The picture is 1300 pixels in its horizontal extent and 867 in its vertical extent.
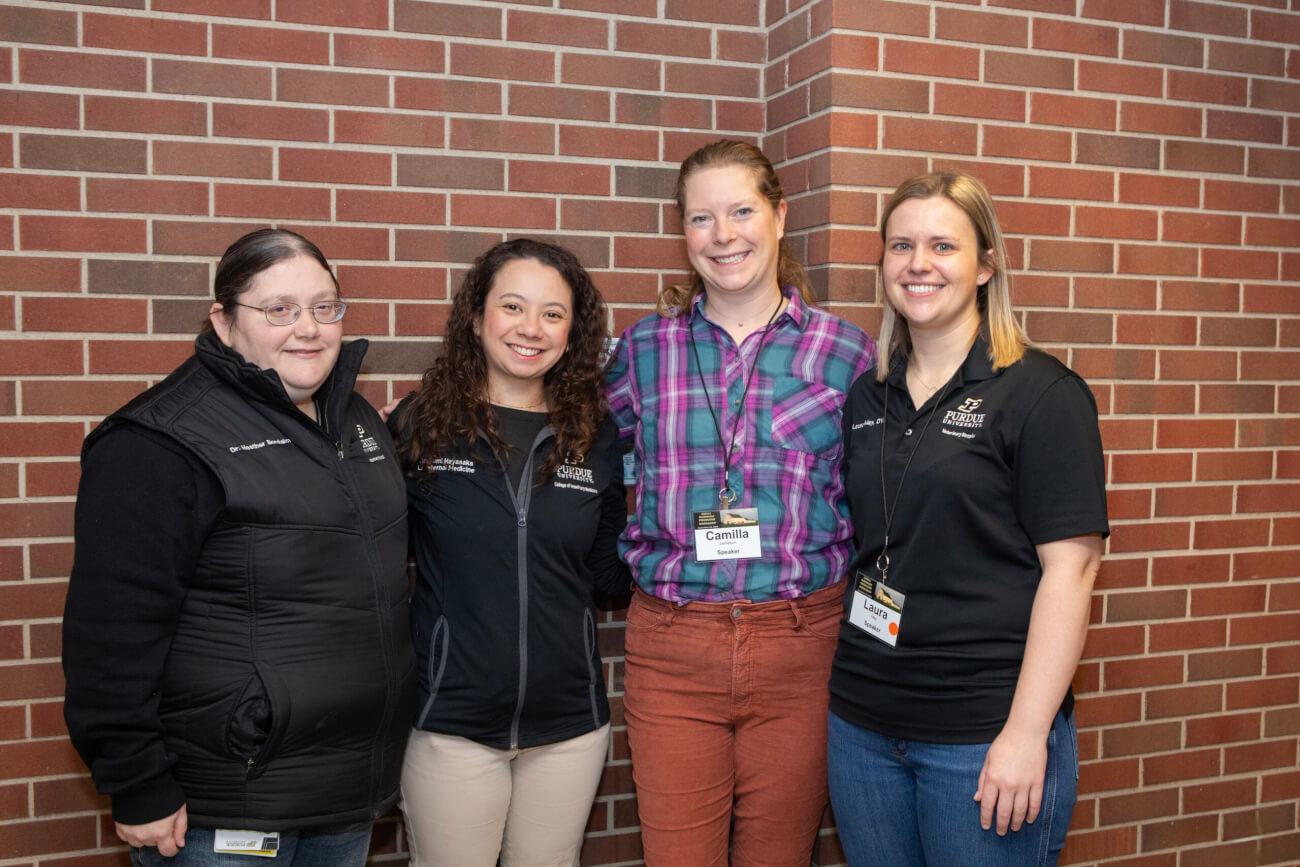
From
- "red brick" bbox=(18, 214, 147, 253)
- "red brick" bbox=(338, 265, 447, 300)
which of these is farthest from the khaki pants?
"red brick" bbox=(18, 214, 147, 253)

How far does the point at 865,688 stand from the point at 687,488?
0.63 meters

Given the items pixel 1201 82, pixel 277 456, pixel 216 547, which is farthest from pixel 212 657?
pixel 1201 82

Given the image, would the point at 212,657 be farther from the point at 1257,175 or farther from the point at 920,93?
the point at 1257,175

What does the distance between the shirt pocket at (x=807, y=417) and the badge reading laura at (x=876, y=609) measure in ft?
1.12

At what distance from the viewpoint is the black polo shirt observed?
1.93 metres

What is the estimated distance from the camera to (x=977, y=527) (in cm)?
200

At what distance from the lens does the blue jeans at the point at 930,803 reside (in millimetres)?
1979

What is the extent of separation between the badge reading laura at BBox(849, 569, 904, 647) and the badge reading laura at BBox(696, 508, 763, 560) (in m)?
0.26

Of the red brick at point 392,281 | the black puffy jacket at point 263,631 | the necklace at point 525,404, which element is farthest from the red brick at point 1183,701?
the red brick at point 392,281

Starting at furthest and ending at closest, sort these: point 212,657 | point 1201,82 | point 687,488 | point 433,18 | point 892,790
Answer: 1. point 1201,82
2. point 433,18
3. point 687,488
4. point 892,790
5. point 212,657

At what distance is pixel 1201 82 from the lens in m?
3.07

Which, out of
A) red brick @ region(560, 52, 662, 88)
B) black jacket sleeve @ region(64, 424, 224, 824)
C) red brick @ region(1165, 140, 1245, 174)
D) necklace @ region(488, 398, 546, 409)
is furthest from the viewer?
red brick @ region(1165, 140, 1245, 174)

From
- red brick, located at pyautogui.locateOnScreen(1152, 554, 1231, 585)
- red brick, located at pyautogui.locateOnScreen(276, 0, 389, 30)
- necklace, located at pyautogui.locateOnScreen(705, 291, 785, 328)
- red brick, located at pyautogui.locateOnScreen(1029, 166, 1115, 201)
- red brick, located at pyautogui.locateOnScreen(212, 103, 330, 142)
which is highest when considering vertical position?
red brick, located at pyautogui.locateOnScreen(276, 0, 389, 30)

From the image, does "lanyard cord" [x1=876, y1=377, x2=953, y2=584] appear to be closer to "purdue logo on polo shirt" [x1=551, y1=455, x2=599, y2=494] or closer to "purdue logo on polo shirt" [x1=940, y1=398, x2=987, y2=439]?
"purdue logo on polo shirt" [x1=940, y1=398, x2=987, y2=439]
